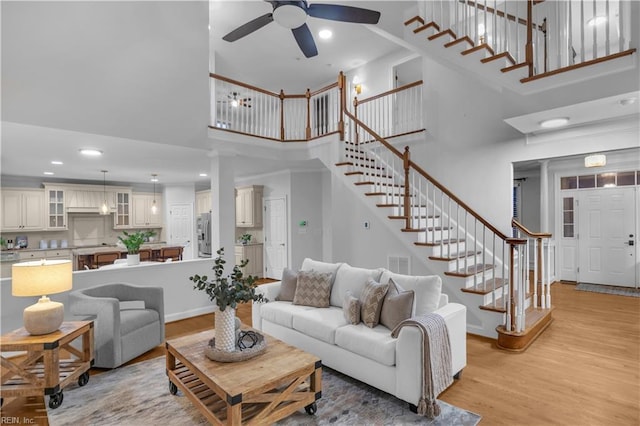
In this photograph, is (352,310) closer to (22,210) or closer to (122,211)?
(122,211)

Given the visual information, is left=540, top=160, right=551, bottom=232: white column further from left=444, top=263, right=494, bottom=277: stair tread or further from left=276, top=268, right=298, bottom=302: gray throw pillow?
left=276, top=268, right=298, bottom=302: gray throw pillow

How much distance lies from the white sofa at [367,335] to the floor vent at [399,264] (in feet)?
6.31

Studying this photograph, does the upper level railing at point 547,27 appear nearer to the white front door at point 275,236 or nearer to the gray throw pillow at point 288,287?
the gray throw pillow at point 288,287

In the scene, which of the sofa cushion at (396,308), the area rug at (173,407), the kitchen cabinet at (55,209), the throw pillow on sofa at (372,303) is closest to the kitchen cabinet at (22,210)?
the kitchen cabinet at (55,209)

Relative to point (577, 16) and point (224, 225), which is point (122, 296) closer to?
point (224, 225)

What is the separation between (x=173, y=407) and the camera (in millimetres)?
2533

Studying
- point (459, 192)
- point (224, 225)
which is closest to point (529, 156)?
point (459, 192)

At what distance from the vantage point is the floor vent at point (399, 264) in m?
5.34

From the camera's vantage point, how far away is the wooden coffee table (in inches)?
79.4

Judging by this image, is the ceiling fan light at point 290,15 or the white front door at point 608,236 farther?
the white front door at point 608,236

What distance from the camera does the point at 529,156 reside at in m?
4.66

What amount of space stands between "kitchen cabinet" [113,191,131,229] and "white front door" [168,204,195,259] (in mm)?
1004

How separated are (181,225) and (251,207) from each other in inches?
94.0

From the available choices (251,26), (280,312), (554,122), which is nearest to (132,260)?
(280,312)
